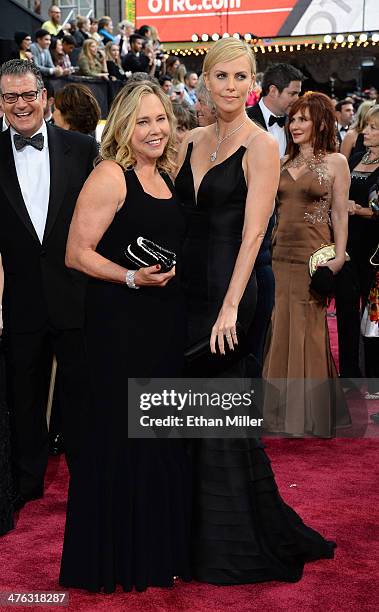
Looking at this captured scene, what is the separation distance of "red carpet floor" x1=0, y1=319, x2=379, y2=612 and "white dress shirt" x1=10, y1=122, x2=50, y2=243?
1.29 meters

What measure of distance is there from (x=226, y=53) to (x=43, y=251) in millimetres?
1284

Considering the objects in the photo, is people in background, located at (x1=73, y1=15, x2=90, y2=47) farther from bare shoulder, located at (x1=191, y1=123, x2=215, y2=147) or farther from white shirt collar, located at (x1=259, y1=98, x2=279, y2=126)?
bare shoulder, located at (x1=191, y1=123, x2=215, y2=147)

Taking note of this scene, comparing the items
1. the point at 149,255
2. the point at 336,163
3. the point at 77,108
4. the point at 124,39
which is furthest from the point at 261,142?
the point at 124,39

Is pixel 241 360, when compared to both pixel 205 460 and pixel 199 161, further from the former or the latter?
pixel 199 161

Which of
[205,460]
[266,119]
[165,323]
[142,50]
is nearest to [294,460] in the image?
[205,460]

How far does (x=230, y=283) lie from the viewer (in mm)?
2877

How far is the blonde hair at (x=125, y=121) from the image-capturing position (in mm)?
2793

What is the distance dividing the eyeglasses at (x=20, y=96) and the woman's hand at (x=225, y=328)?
1443 mm

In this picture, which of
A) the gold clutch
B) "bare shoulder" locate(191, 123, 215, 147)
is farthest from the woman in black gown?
the gold clutch

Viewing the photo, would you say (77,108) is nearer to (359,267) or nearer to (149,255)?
(149,255)

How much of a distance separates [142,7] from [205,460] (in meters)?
22.1

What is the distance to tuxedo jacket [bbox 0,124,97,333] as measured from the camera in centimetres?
369

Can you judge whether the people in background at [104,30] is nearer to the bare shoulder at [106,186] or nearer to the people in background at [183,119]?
the people in background at [183,119]

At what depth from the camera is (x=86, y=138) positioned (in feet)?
12.8
